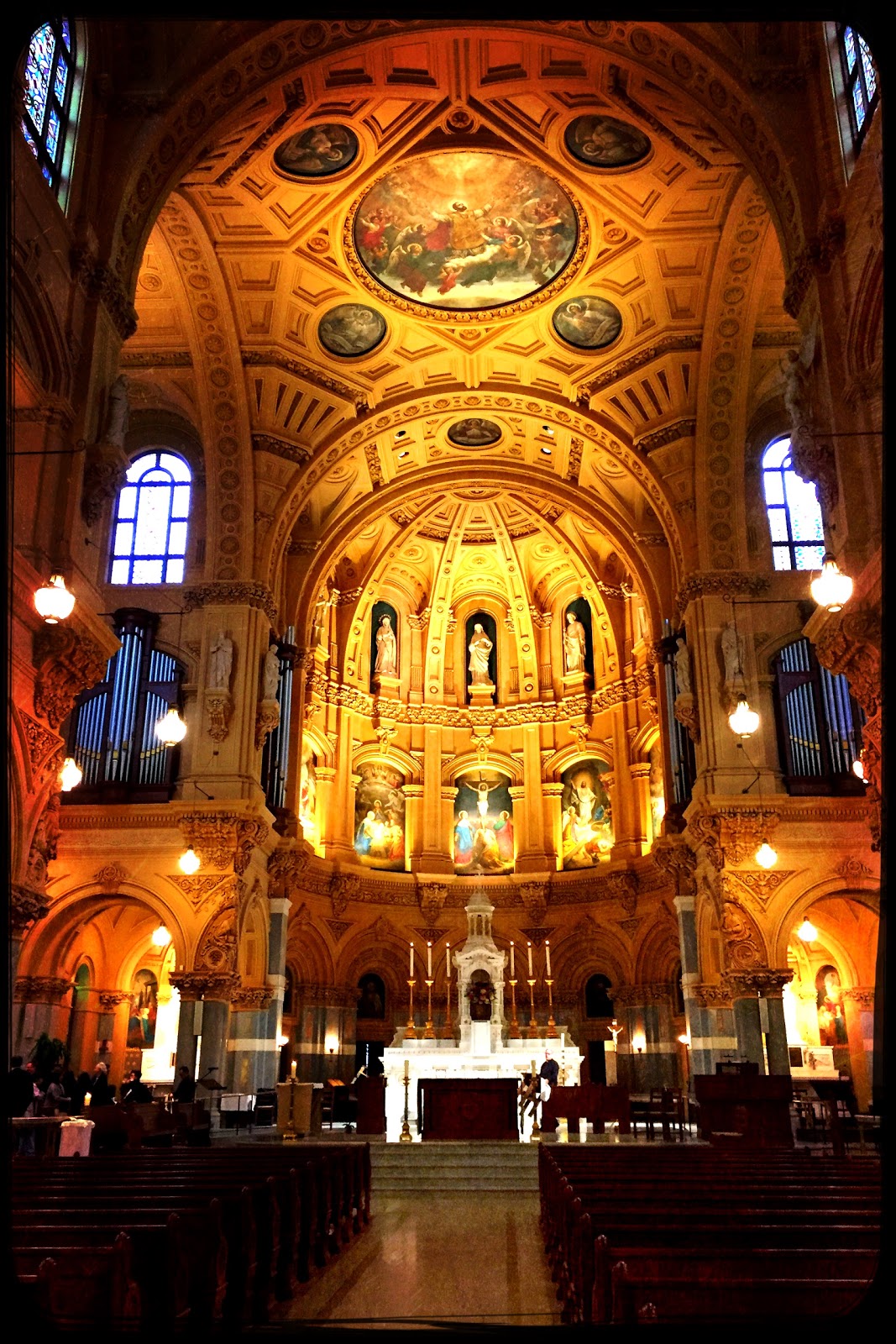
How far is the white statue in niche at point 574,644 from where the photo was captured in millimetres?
36656

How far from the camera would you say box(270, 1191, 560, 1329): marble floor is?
24.2 feet

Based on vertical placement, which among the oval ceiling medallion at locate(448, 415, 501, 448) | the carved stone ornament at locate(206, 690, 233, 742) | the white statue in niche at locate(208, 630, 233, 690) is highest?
the oval ceiling medallion at locate(448, 415, 501, 448)

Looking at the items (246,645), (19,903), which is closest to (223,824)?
(246,645)

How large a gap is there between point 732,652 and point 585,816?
12.4m

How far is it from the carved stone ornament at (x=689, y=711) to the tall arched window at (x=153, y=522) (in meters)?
12.6

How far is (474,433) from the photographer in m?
31.2

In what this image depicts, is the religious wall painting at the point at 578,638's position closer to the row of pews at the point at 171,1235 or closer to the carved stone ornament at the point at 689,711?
the carved stone ornament at the point at 689,711

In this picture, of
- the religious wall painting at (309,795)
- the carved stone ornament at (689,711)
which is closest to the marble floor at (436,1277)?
the carved stone ornament at (689,711)

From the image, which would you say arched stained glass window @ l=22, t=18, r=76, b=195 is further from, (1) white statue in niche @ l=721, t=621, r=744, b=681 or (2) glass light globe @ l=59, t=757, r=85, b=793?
(1) white statue in niche @ l=721, t=621, r=744, b=681

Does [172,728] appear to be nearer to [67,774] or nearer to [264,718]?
[67,774]

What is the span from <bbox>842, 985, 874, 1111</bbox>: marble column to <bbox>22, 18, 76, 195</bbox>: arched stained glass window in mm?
25172

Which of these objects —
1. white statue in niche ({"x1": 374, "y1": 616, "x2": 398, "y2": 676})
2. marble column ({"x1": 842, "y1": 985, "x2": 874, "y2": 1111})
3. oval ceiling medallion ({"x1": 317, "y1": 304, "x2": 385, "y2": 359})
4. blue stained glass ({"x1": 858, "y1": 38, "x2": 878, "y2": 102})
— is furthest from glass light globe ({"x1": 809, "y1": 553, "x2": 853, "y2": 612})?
white statue in niche ({"x1": 374, "y1": 616, "x2": 398, "y2": 676})

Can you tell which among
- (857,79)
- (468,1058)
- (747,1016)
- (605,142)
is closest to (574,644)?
(468,1058)

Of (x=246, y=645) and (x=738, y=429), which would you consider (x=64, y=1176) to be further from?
(x=738, y=429)
